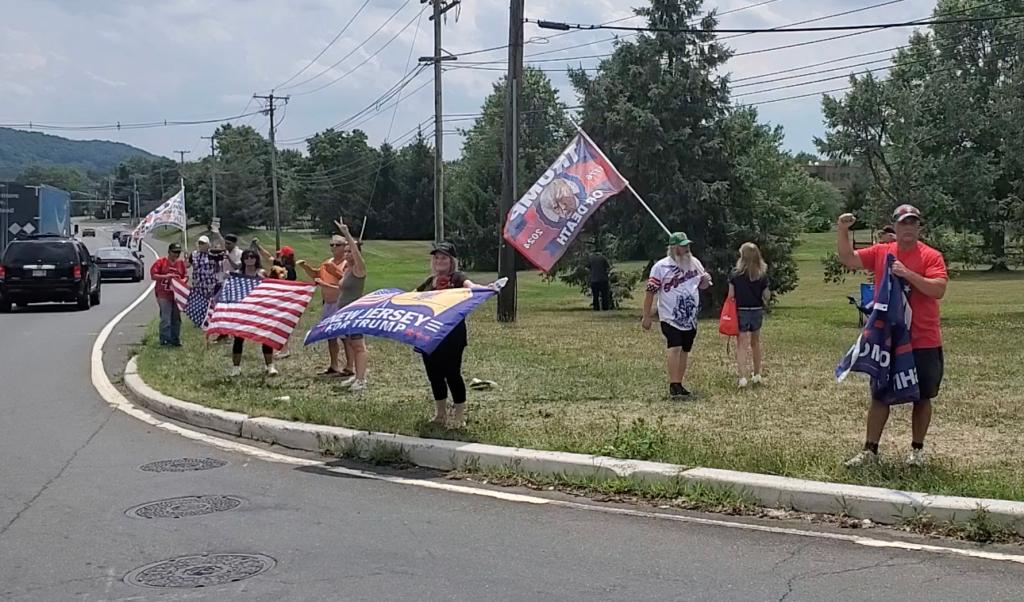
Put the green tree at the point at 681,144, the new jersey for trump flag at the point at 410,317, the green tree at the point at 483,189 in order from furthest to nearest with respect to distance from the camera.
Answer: the green tree at the point at 483,189 < the green tree at the point at 681,144 < the new jersey for trump flag at the point at 410,317

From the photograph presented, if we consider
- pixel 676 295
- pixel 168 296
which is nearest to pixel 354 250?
pixel 676 295

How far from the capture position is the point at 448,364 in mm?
9305

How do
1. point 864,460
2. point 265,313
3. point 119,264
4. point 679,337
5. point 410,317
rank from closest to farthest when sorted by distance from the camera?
point 864,460 → point 410,317 → point 679,337 → point 265,313 → point 119,264

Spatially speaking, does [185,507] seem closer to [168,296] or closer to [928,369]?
[928,369]

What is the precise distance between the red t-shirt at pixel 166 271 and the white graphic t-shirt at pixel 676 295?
835 centimetres

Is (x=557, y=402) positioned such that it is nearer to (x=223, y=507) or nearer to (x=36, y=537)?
(x=223, y=507)

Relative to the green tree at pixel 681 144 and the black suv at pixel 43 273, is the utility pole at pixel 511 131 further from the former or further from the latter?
the black suv at pixel 43 273

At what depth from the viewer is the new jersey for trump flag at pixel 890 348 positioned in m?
7.29

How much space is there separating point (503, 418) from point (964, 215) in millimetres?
33976

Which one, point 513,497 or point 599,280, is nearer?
point 513,497

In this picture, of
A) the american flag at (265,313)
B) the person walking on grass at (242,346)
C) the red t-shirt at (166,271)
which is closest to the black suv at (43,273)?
the red t-shirt at (166,271)

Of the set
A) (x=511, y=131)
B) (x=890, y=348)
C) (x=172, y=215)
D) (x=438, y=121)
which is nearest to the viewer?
(x=890, y=348)

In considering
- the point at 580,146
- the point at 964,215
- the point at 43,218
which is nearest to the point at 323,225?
the point at 43,218

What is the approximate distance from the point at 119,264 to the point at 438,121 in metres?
18.4
